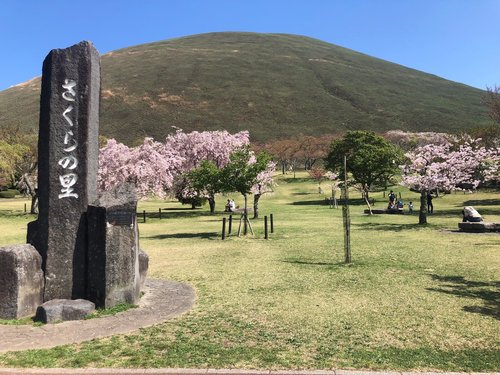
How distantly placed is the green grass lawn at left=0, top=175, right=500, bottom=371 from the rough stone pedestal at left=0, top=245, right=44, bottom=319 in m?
2.18

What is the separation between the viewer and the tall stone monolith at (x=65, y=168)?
8945 millimetres

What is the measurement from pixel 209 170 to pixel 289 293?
15119 mm

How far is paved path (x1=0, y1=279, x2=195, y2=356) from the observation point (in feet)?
22.7

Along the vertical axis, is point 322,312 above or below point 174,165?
below

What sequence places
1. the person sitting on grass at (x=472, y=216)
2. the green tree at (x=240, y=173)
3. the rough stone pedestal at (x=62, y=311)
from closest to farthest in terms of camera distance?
1. the rough stone pedestal at (x=62, y=311)
2. the person sitting on grass at (x=472, y=216)
3. the green tree at (x=240, y=173)

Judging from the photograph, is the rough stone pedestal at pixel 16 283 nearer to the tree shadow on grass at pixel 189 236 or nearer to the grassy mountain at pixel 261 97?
the tree shadow on grass at pixel 189 236

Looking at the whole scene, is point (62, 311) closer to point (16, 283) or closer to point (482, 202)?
point (16, 283)

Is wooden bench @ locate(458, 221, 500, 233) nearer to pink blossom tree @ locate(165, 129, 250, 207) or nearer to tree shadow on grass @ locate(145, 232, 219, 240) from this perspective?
tree shadow on grass @ locate(145, 232, 219, 240)

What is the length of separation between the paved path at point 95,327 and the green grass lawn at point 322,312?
0.33 m

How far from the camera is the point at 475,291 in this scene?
32.6 feet

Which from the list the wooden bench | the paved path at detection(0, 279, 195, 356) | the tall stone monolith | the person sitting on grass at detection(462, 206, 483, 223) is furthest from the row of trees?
the paved path at detection(0, 279, 195, 356)

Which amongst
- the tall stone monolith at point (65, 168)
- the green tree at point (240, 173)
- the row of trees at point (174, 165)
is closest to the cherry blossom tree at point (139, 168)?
the row of trees at point (174, 165)

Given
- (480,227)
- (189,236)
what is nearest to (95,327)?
(189,236)

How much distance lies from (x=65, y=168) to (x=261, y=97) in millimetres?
142523
